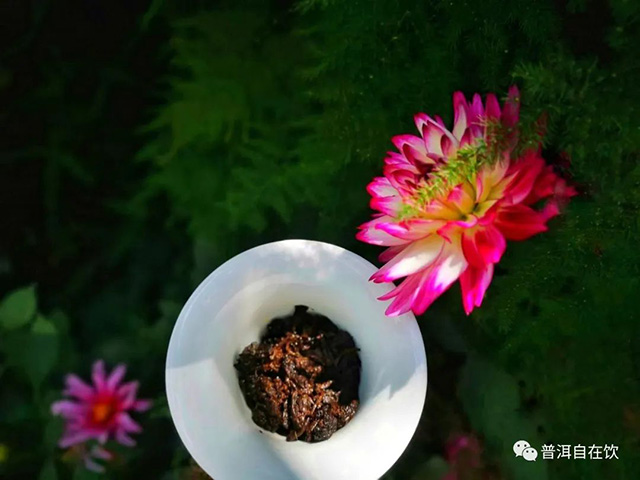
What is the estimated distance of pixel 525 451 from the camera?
2.41 ft

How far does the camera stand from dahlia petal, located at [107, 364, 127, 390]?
2.68 ft

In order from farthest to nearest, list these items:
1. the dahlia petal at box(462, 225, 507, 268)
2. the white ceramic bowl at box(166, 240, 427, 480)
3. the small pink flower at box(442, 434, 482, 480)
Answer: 1. the small pink flower at box(442, 434, 482, 480)
2. the white ceramic bowl at box(166, 240, 427, 480)
3. the dahlia petal at box(462, 225, 507, 268)

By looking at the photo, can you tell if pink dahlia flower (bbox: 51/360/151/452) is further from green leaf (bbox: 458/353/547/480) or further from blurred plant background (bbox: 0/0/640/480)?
green leaf (bbox: 458/353/547/480)

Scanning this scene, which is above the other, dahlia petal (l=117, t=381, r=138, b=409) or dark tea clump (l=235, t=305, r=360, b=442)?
dark tea clump (l=235, t=305, r=360, b=442)

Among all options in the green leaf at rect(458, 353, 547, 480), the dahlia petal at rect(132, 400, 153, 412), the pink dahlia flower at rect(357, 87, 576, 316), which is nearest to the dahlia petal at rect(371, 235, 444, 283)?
the pink dahlia flower at rect(357, 87, 576, 316)

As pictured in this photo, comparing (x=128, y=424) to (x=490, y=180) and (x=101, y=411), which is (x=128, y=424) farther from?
(x=490, y=180)

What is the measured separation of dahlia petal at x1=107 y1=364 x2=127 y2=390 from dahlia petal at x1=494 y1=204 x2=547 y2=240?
0.50 meters

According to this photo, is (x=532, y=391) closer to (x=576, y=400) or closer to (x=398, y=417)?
(x=576, y=400)

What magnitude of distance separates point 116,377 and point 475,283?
478mm

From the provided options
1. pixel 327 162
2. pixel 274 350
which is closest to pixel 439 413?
pixel 274 350

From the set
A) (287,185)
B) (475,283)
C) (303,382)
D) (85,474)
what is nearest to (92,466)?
(85,474)

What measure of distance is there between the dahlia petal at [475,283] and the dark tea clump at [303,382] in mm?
177

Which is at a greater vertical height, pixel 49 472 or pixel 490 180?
pixel 490 180

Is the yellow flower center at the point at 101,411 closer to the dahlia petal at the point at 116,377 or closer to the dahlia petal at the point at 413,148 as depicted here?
the dahlia petal at the point at 116,377
